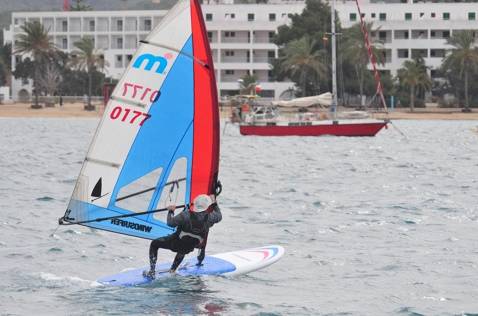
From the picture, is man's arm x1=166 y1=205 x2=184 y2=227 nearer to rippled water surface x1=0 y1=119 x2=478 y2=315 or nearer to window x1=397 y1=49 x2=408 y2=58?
rippled water surface x1=0 y1=119 x2=478 y2=315

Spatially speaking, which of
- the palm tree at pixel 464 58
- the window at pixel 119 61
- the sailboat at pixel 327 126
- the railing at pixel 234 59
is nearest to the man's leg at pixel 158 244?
the sailboat at pixel 327 126

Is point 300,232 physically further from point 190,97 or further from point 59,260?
point 190,97

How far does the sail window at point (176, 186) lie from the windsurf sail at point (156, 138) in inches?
0.6

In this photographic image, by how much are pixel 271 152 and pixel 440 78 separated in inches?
2652

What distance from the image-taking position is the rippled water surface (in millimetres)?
14398

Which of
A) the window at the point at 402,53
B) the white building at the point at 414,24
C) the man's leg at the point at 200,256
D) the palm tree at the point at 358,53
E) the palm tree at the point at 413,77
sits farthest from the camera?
the window at the point at 402,53

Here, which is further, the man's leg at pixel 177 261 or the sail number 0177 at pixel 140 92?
the man's leg at pixel 177 261

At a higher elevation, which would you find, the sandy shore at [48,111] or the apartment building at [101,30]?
the apartment building at [101,30]

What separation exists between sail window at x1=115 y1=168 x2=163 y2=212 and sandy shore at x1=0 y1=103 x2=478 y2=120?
77.5m

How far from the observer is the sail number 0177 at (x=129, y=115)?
1452 cm

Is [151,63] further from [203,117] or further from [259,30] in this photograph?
[259,30]

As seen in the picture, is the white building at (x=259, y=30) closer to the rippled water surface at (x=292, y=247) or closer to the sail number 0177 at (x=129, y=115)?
the rippled water surface at (x=292, y=247)

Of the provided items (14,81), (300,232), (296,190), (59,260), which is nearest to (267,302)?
(59,260)

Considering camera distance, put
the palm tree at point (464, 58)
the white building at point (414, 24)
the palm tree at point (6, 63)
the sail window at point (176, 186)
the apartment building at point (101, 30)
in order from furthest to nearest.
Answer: the palm tree at point (6, 63) → the apartment building at point (101, 30) → the white building at point (414, 24) → the palm tree at point (464, 58) → the sail window at point (176, 186)
